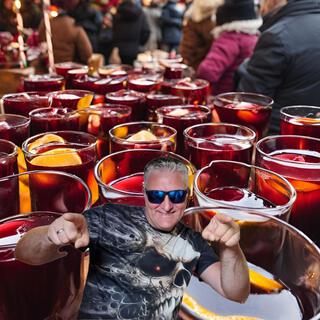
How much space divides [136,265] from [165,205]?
62 millimetres

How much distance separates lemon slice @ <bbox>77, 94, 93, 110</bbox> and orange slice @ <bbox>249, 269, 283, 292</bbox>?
2.30ft

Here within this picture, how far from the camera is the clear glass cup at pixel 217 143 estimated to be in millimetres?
725

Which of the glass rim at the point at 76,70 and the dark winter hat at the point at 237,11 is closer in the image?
the glass rim at the point at 76,70

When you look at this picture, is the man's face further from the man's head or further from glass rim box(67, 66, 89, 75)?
glass rim box(67, 66, 89, 75)

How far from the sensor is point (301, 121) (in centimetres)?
91

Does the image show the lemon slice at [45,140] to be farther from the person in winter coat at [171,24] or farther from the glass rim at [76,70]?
the person in winter coat at [171,24]

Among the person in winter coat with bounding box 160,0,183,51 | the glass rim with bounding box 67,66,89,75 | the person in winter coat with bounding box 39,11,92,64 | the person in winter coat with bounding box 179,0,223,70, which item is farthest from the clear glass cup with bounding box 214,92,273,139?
the person in winter coat with bounding box 160,0,183,51

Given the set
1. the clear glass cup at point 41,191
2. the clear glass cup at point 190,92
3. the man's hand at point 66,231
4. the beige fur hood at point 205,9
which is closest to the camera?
the man's hand at point 66,231

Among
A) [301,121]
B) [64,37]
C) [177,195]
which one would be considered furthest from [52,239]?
[64,37]

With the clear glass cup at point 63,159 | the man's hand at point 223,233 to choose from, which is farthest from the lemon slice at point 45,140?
the man's hand at point 223,233

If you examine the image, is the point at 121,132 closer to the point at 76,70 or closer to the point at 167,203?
the point at 167,203

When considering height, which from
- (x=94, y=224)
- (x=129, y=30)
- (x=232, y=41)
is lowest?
(x=129, y=30)

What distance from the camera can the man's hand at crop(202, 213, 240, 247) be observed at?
378mm

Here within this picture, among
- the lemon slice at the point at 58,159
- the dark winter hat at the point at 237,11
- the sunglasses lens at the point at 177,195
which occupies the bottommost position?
the lemon slice at the point at 58,159
